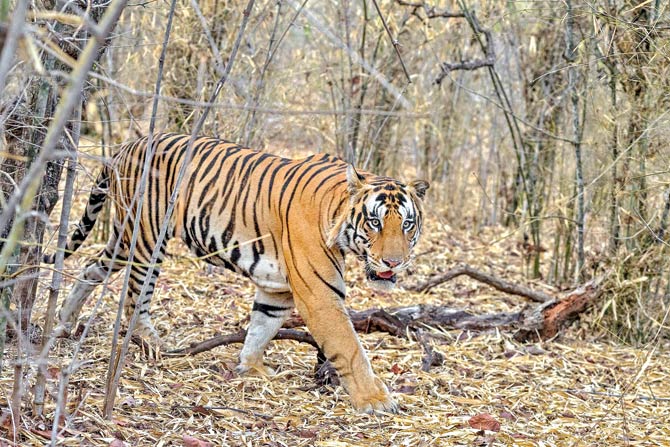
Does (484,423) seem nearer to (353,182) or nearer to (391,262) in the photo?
(391,262)

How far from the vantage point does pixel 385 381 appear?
174 inches

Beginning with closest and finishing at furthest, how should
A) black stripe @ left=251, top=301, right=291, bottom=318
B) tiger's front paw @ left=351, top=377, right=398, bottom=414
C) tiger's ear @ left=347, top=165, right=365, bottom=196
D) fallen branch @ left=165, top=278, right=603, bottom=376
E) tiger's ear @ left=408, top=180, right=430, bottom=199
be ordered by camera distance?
tiger's front paw @ left=351, top=377, right=398, bottom=414, tiger's ear @ left=347, top=165, right=365, bottom=196, tiger's ear @ left=408, top=180, right=430, bottom=199, black stripe @ left=251, top=301, right=291, bottom=318, fallen branch @ left=165, top=278, right=603, bottom=376

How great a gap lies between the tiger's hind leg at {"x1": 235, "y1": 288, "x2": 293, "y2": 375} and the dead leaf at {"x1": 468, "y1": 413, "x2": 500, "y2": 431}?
Result: 114cm

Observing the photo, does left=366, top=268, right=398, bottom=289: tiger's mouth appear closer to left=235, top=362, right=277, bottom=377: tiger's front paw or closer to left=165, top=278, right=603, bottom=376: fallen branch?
left=235, top=362, right=277, bottom=377: tiger's front paw

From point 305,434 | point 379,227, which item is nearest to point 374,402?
point 305,434

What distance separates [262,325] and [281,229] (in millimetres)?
542

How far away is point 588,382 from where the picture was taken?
15.4ft

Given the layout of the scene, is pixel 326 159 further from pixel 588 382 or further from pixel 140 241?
pixel 588 382

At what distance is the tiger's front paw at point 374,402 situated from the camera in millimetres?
3881

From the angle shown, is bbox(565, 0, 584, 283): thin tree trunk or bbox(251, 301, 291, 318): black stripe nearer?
bbox(251, 301, 291, 318): black stripe

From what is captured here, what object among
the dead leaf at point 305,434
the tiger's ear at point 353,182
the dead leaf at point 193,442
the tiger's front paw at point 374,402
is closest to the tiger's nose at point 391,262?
the tiger's ear at point 353,182

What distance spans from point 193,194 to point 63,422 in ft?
5.70

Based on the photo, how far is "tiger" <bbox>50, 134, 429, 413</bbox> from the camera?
3959 millimetres

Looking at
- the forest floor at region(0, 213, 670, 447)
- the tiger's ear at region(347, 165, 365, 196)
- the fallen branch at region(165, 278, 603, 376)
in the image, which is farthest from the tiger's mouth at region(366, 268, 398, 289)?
the fallen branch at region(165, 278, 603, 376)
